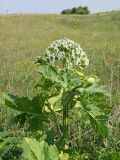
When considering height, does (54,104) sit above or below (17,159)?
above

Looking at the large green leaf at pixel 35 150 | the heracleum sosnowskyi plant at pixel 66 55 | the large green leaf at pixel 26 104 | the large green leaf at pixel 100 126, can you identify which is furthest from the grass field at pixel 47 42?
the large green leaf at pixel 35 150

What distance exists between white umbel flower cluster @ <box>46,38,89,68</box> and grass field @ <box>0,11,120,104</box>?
10.4 ft

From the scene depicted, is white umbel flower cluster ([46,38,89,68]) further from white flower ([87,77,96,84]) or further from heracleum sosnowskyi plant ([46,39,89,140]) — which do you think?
white flower ([87,77,96,84])

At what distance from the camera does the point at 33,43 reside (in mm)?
17844

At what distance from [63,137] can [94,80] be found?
0.48 meters

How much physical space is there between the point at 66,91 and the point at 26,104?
0.93ft

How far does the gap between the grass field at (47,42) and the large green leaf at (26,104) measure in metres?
3.05

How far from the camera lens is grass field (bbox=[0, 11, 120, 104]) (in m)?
7.91

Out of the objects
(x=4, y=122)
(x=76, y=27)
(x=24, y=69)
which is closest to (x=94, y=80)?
(x=4, y=122)

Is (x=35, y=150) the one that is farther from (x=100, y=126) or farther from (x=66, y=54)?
(x=66, y=54)

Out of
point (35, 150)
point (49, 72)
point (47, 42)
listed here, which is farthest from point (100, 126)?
point (47, 42)

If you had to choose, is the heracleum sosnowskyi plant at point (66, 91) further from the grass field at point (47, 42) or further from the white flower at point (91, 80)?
the grass field at point (47, 42)

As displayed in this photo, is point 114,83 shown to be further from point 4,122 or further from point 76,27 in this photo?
point 76,27

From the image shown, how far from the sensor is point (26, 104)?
2932mm
